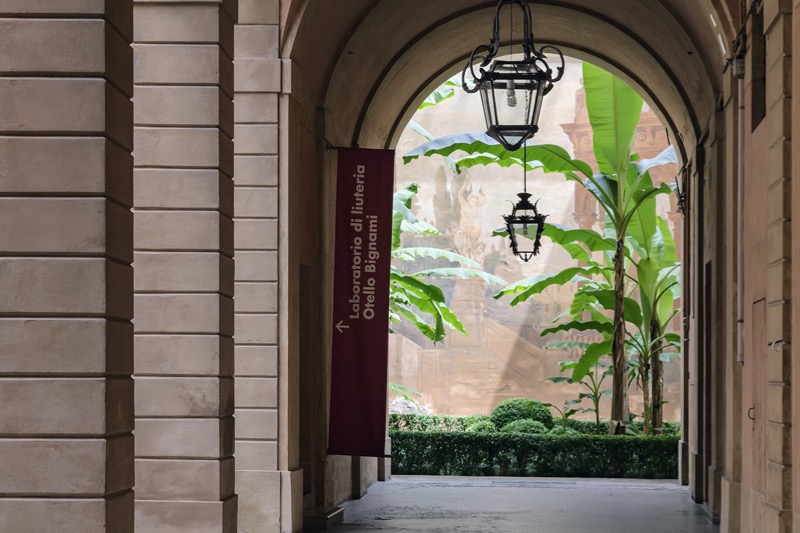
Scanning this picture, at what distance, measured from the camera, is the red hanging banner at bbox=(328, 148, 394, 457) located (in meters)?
14.3

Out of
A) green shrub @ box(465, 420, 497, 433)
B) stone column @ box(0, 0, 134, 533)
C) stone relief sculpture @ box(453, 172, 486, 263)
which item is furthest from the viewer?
stone relief sculpture @ box(453, 172, 486, 263)

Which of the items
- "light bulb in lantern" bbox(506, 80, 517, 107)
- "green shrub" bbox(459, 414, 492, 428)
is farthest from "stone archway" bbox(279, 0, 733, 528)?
"green shrub" bbox(459, 414, 492, 428)

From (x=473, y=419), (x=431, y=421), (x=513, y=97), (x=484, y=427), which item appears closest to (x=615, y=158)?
(x=484, y=427)

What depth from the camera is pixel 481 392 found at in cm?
3328

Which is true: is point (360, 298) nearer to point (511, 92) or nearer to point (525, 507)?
point (525, 507)

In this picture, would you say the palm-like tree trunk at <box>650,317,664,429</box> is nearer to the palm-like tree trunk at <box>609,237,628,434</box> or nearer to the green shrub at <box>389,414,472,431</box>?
the palm-like tree trunk at <box>609,237,628,434</box>

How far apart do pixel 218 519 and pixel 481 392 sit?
24.5m

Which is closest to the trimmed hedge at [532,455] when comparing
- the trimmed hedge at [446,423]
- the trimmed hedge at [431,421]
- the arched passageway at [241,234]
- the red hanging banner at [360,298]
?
the arched passageway at [241,234]

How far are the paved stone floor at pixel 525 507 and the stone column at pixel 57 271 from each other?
24.0 feet

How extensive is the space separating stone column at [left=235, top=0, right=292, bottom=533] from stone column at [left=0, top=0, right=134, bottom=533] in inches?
235

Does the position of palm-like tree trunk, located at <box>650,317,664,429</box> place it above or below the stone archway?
below

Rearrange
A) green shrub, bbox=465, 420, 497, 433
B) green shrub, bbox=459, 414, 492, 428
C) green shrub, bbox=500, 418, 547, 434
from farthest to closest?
1. green shrub, bbox=459, 414, 492, 428
2. green shrub, bbox=465, 420, 497, 433
3. green shrub, bbox=500, 418, 547, 434

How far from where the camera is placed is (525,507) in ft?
51.4

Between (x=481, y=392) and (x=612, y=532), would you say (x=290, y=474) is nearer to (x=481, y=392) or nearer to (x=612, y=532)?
(x=612, y=532)
